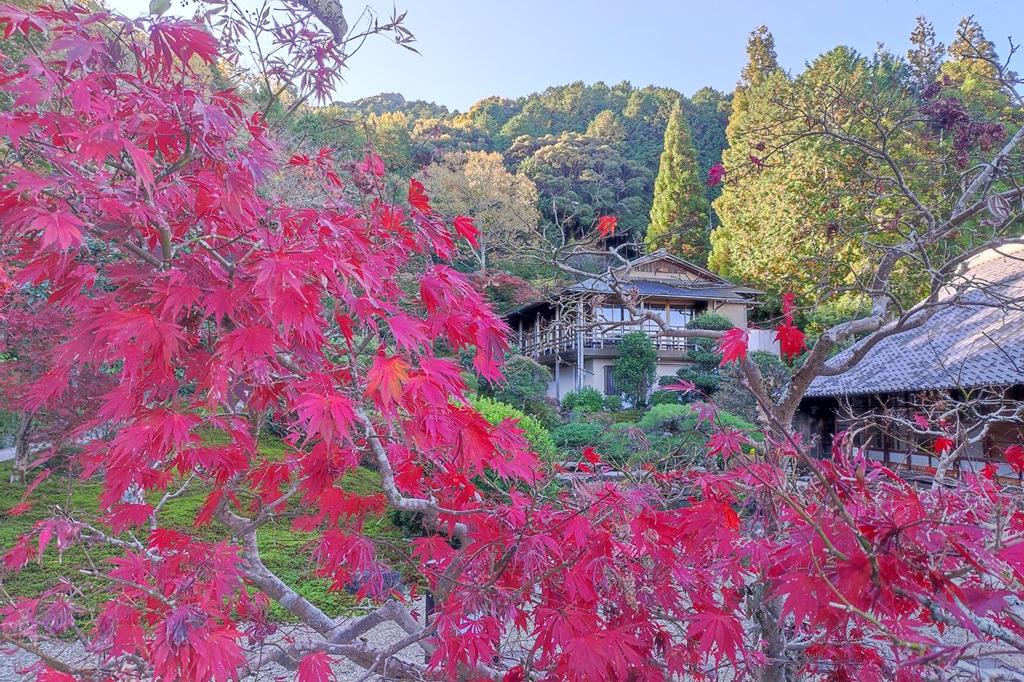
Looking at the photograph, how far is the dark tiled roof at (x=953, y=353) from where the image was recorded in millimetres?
8871

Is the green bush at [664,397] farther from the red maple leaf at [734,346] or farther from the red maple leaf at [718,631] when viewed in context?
the red maple leaf at [718,631]

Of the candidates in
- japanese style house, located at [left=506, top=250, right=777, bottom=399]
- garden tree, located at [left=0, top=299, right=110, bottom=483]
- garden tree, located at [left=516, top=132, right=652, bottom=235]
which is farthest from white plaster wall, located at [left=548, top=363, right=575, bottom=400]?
garden tree, located at [left=0, top=299, right=110, bottom=483]

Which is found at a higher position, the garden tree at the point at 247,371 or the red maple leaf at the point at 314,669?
the garden tree at the point at 247,371

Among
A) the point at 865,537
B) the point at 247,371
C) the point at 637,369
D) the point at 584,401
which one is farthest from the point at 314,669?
the point at 637,369

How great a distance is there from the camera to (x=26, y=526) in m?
7.08

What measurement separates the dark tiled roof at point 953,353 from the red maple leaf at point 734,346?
22.5ft

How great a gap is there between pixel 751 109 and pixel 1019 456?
84.5 ft

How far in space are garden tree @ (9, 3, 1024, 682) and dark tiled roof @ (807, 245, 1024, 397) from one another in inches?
284

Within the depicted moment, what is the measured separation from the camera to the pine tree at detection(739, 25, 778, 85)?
27089 mm

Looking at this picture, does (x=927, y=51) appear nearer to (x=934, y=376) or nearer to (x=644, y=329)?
(x=934, y=376)

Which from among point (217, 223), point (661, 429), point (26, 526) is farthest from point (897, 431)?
point (26, 526)

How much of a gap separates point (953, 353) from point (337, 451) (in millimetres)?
11255

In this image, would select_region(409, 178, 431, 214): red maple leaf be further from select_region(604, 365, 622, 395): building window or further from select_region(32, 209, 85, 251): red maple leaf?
select_region(604, 365, 622, 395): building window

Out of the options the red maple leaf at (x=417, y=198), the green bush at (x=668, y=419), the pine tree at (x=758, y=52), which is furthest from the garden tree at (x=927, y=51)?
the pine tree at (x=758, y=52)
